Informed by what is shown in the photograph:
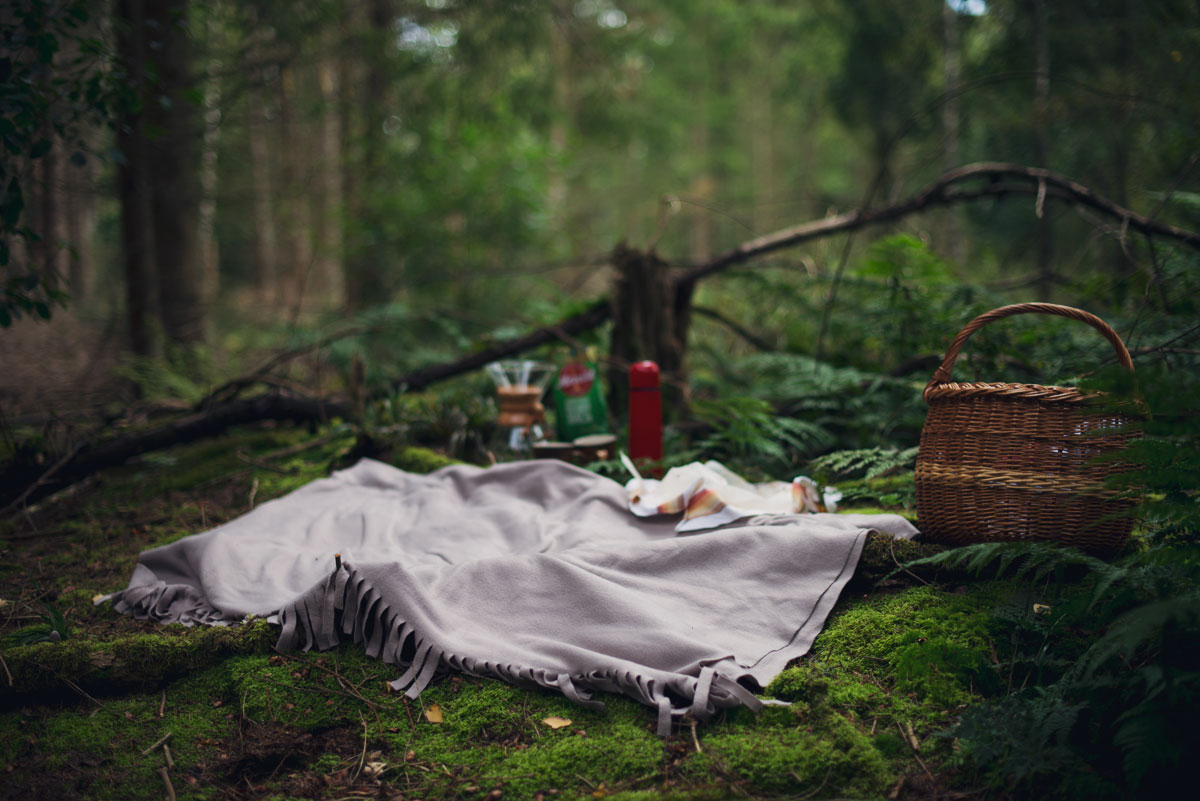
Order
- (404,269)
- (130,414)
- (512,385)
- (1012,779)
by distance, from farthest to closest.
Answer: (404,269)
(130,414)
(512,385)
(1012,779)

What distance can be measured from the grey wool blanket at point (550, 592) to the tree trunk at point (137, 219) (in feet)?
12.5

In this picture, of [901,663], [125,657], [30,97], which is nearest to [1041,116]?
[901,663]

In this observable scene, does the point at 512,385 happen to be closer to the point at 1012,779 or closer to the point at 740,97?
the point at 1012,779

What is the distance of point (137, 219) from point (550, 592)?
5322 mm

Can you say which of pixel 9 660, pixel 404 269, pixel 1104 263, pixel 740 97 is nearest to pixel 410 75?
pixel 404 269

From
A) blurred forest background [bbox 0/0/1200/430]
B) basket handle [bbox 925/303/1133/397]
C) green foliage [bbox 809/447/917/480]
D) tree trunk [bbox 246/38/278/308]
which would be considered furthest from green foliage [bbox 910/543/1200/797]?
tree trunk [bbox 246/38/278/308]

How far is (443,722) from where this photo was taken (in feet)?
6.63

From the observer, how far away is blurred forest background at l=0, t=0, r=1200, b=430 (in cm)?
416

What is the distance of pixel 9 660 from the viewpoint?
208 centimetres

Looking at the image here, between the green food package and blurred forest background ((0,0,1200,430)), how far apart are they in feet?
3.31

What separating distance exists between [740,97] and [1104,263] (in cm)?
1656

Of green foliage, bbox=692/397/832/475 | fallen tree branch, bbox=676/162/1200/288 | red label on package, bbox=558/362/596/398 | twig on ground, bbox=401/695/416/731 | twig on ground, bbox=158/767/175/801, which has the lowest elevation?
twig on ground, bbox=401/695/416/731

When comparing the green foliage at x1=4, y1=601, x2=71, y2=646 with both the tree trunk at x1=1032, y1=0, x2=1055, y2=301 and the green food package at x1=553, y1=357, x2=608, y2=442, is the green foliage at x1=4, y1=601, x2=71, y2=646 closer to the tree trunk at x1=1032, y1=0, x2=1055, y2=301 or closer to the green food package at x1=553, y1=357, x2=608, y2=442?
the green food package at x1=553, y1=357, x2=608, y2=442

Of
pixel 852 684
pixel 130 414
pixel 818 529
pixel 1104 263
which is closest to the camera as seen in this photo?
pixel 852 684
